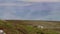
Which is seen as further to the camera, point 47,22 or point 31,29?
point 47,22

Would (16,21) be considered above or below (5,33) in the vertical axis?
above

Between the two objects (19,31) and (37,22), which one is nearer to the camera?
(19,31)

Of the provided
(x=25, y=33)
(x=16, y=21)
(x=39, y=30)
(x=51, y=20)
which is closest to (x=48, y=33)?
(x=39, y=30)

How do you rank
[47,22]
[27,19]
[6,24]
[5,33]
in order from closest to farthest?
1. [5,33]
2. [6,24]
3. [27,19]
4. [47,22]

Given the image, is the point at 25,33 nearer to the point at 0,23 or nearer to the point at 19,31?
the point at 19,31

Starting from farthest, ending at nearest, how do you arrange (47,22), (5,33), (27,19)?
(47,22) → (27,19) → (5,33)

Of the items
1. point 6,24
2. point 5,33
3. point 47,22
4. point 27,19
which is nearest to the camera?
point 5,33

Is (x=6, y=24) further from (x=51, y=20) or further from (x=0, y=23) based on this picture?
(x=51, y=20)

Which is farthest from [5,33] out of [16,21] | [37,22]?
[37,22]

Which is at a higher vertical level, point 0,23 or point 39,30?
point 0,23
